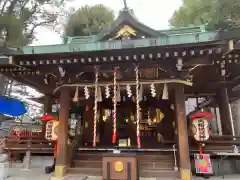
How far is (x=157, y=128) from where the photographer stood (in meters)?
10.6

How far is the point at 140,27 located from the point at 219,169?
695 centimetres

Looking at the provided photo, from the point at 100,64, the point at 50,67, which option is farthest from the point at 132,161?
the point at 50,67

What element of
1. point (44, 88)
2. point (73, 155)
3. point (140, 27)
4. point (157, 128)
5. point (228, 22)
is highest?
point (228, 22)

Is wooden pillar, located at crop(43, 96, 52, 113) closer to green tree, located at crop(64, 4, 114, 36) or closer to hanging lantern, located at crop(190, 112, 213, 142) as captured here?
hanging lantern, located at crop(190, 112, 213, 142)

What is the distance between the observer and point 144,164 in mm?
7789

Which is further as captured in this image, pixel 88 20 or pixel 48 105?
pixel 88 20

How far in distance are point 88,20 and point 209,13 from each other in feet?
50.0

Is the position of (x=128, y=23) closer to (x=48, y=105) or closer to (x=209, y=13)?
(x=48, y=105)

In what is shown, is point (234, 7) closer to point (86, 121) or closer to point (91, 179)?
point (86, 121)

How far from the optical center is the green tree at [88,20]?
24281 millimetres

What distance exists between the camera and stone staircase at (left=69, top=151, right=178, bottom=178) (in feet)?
23.4

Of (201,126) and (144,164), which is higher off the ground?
(201,126)

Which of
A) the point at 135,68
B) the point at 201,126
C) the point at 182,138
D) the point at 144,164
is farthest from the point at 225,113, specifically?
the point at 135,68

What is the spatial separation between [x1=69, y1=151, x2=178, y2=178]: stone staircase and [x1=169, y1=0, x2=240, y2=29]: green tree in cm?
978
